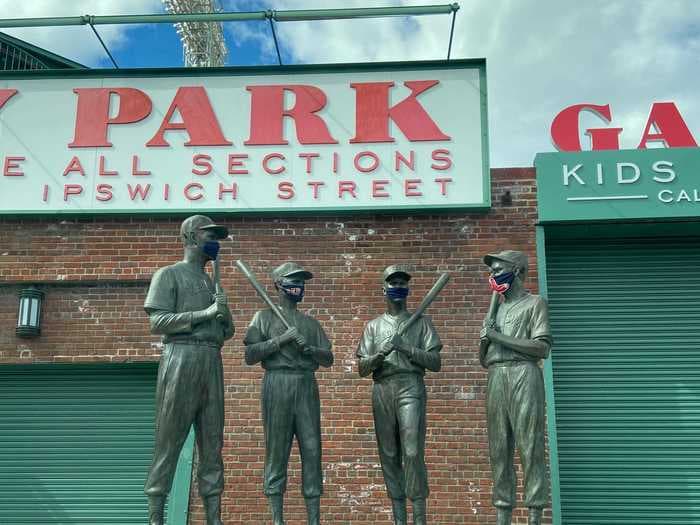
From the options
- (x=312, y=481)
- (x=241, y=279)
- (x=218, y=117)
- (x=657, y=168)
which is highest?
(x=218, y=117)

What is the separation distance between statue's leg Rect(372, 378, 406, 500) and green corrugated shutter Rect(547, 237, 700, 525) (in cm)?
390

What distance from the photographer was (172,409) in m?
6.70

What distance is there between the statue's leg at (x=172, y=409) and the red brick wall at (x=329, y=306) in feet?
11.3

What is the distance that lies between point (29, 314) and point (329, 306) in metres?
3.68

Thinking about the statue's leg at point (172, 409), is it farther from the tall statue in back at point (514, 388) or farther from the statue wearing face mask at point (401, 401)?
the tall statue in back at point (514, 388)

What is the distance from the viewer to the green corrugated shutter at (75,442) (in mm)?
10398

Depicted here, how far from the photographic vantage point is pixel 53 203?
11008 millimetres

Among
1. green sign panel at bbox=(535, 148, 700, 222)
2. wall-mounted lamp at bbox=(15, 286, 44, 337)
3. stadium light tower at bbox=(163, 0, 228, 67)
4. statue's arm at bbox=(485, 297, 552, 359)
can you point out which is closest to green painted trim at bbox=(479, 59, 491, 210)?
green sign panel at bbox=(535, 148, 700, 222)

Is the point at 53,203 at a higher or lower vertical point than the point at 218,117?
lower

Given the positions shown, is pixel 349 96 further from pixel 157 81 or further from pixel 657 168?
pixel 657 168

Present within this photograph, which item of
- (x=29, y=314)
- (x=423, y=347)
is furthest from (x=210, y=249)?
(x=29, y=314)

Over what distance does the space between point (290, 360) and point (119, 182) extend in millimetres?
4792

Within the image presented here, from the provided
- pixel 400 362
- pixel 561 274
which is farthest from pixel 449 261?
pixel 400 362

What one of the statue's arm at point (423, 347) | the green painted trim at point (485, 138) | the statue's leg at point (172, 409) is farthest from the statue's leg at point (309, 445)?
the green painted trim at point (485, 138)
